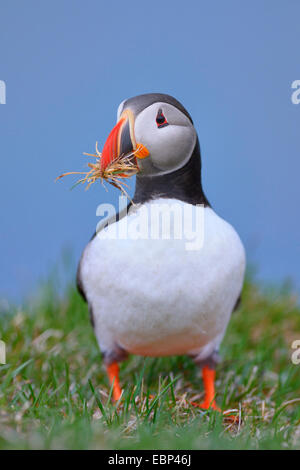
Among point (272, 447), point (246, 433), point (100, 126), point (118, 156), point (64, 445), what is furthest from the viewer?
point (100, 126)

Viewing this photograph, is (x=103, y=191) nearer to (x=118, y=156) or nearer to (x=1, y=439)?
(x=118, y=156)

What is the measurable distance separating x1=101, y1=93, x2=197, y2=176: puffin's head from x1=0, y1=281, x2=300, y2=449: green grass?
643mm

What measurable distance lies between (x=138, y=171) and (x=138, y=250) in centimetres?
24

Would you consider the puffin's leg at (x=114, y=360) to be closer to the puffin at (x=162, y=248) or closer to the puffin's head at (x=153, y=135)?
the puffin at (x=162, y=248)

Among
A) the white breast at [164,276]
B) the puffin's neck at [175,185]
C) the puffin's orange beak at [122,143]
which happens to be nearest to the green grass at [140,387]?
the white breast at [164,276]

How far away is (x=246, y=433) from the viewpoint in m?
1.49

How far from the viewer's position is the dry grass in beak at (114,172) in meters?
1.63

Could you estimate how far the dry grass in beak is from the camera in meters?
1.63

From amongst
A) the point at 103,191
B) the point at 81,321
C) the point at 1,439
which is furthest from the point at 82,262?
the point at 81,321

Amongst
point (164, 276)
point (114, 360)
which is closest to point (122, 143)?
point (164, 276)

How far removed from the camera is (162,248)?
1.68 metres

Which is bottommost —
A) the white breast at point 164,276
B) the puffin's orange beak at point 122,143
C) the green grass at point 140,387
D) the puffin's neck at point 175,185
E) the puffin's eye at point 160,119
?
the green grass at point 140,387

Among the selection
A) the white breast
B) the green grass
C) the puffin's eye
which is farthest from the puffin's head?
the green grass

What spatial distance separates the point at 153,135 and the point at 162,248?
33 cm
